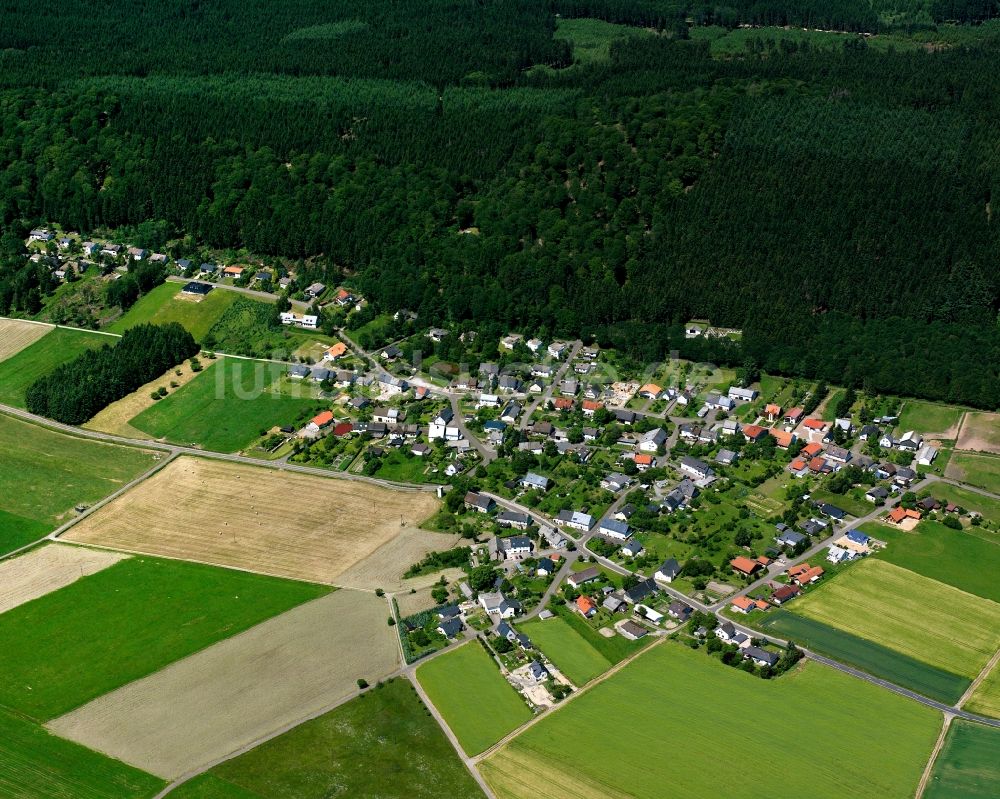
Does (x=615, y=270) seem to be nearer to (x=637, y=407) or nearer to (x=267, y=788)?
(x=637, y=407)

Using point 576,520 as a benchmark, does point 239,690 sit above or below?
below

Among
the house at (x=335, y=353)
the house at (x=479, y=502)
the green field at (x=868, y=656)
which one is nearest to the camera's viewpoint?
the green field at (x=868, y=656)

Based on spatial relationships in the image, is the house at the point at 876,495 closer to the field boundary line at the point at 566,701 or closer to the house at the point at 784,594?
the house at the point at 784,594

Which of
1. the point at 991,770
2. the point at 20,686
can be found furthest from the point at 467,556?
the point at 991,770

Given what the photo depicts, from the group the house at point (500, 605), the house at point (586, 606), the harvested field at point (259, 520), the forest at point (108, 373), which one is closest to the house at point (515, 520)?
the harvested field at point (259, 520)

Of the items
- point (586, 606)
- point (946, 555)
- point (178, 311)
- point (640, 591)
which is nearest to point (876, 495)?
point (946, 555)

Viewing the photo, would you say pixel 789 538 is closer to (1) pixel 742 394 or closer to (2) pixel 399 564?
(1) pixel 742 394

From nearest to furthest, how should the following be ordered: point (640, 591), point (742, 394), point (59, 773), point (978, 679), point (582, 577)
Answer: point (59, 773), point (978, 679), point (640, 591), point (582, 577), point (742, 394)
